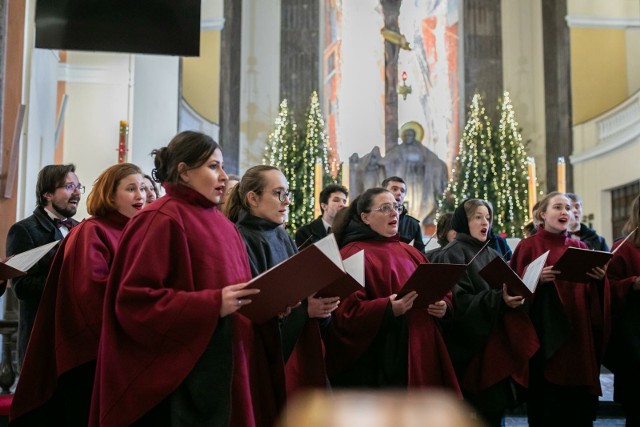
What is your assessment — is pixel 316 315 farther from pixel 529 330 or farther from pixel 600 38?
pixel 600 38

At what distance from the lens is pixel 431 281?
398 centimetres

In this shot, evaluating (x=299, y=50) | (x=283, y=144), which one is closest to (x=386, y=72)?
(x=299, y=50)

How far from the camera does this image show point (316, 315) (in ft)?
11.6

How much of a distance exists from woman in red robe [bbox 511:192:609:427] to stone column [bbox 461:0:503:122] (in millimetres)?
12176

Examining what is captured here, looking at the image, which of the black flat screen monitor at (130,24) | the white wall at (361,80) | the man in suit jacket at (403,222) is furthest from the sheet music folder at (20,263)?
the white wall at (361,80)

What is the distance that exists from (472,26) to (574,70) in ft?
8.25

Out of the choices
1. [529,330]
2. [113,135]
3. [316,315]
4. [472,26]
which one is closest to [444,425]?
[316,315]

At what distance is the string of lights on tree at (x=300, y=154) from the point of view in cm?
1417

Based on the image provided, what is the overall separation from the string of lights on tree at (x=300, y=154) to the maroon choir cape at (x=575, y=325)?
889 cm

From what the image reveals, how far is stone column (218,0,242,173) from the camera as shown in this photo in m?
16.0

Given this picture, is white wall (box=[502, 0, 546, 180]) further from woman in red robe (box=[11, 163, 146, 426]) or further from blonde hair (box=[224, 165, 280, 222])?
woman in red robe (box=[11, 163, 146, 426])

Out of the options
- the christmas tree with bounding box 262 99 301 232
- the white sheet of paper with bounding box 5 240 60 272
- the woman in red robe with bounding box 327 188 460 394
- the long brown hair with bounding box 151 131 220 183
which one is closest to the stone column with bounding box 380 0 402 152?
the christmas tree with bounding box 262 99 301 232

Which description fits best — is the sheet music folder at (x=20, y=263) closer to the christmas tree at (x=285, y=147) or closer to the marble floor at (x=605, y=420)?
the marble floor at (x=605, y=420)

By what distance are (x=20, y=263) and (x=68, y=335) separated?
499 mm
